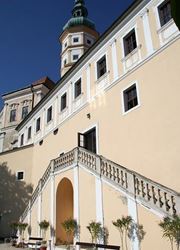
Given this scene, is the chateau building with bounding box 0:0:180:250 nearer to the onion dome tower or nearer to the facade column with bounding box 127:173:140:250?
the facade column with bounding box 127:173:140:250

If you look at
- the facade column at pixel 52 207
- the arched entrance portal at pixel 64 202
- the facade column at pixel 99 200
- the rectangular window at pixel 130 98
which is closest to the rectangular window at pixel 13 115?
the facade column at pixel 52 207

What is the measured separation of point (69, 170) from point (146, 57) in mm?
7311

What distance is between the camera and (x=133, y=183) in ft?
30.3

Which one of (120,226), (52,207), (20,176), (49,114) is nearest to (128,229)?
(120,226)

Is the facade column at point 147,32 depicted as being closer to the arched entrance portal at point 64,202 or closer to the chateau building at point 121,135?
the chateau building at point 121,135

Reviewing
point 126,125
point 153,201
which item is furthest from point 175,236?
point 126,125

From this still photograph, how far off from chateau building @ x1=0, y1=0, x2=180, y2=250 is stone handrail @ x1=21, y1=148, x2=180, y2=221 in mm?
34

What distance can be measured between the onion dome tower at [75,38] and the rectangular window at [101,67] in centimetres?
2166

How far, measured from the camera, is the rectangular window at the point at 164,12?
41.1 ft

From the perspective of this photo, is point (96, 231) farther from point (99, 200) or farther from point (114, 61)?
point (114, 61)

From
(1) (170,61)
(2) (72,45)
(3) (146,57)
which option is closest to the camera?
(1) (170,61)

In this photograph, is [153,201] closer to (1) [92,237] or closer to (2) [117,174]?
(2) [117,174]

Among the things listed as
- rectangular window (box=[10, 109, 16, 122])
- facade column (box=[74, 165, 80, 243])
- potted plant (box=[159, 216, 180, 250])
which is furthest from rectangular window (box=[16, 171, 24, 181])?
potted plant (box=[159, 216, 180, 250])

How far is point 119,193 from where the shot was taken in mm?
9867
